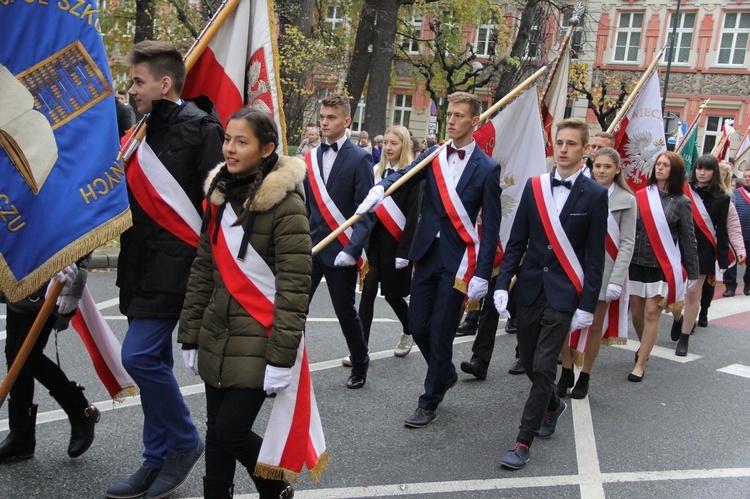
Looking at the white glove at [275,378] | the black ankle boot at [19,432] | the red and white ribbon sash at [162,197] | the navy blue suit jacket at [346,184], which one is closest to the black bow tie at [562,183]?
the navy blue suit jacket at [346,184]

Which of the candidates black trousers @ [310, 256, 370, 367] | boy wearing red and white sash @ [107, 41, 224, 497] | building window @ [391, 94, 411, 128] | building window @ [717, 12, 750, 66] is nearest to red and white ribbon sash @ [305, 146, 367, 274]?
black trousers @ [310, 256, 370, 367]

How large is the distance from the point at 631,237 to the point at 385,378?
212 centimetres

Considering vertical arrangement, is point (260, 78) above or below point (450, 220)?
above

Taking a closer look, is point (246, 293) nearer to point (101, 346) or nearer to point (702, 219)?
point (101, 346)

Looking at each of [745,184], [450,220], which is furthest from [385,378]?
[745,184]

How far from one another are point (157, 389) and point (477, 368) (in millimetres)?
3157

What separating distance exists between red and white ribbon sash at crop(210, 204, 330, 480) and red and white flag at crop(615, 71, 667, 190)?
5.10 m

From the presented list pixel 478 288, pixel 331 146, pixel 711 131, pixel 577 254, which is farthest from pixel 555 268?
pixel 711 131

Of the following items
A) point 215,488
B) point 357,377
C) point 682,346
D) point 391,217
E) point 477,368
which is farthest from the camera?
point 682,346

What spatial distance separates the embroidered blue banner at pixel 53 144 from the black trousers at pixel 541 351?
2464 millimetres

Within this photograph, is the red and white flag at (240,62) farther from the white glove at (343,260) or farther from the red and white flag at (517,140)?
the red and white flag at (517,140)

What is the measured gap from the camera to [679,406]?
5.85m

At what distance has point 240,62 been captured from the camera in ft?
13.1

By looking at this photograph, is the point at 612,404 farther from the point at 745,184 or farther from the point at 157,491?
the point at 745,184
